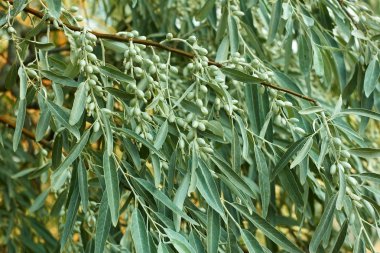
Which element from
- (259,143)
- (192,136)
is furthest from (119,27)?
(192,136)

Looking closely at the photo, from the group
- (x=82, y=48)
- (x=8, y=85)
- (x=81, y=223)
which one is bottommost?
(x=81, y=223)

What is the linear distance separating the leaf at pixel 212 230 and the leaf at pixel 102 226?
147mm

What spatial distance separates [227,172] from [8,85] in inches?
20.5

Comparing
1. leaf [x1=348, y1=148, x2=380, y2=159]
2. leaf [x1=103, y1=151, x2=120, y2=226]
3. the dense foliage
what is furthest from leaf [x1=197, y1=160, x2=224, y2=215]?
leaf [x1=348, y1=148, x2=380, y2=159]

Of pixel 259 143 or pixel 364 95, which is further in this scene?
pixel 364 95

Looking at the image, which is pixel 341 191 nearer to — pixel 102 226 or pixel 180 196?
pixel 180 196

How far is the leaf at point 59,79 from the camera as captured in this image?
113 cm

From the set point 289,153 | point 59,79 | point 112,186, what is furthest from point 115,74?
point 289,153

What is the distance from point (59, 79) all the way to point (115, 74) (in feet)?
0.31

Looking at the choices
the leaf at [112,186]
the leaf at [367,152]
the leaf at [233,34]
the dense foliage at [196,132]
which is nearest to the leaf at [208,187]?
the dense foliage at [196,132]

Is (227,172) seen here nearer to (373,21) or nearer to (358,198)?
(358,198)

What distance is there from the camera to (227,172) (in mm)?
1107

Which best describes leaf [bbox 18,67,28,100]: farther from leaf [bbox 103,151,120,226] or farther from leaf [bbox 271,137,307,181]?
leaf [bbox 271,137,307,181]

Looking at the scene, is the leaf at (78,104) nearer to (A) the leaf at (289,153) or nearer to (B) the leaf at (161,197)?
(B) the leaf at (161,197)
